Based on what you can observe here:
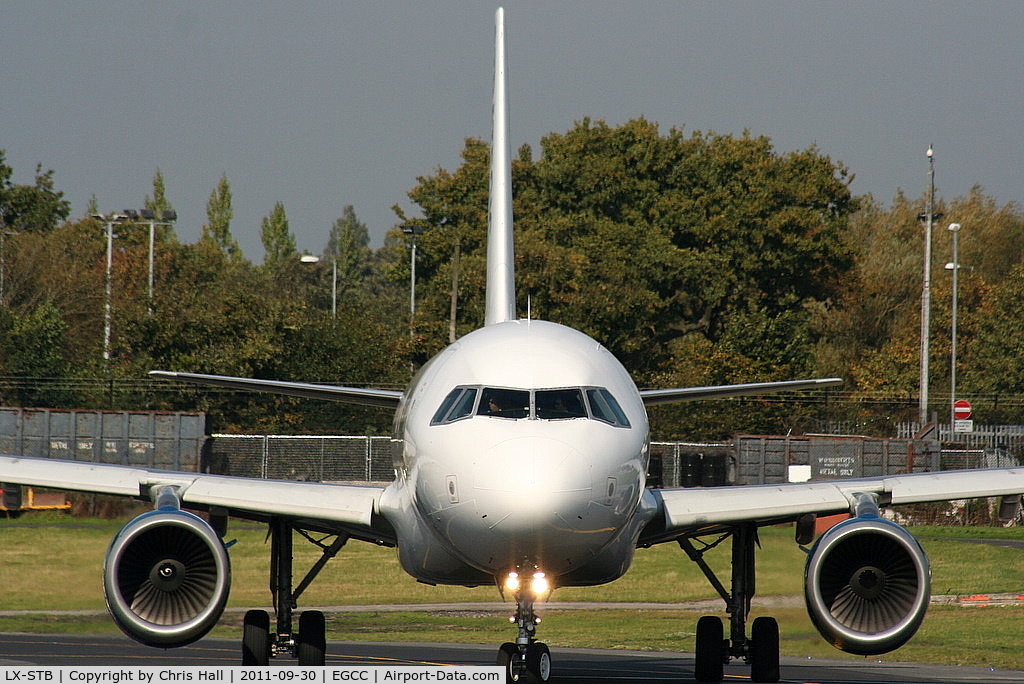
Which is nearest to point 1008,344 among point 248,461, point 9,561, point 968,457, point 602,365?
point 968,457

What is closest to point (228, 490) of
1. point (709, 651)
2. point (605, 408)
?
point (605, 408)

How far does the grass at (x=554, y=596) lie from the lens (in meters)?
21.0

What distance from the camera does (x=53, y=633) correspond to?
23.8 metres

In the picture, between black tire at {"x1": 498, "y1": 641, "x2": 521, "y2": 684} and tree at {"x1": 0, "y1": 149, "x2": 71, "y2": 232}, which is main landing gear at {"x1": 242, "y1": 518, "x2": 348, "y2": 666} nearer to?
black tire at {"x1": 498, "y1": 641, "x2": 521, "y2": 684}

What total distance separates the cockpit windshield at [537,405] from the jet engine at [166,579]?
3.17 meters

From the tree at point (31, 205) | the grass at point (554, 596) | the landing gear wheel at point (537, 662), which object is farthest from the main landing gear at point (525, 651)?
the tree at point (31, 205)

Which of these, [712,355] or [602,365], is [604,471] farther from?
[712,355]

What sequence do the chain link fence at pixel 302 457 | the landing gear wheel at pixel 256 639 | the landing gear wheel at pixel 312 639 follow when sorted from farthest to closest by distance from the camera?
1. the chain link fence at pixel 302 457
2. the landing gear wheel at pixel 256 639
3. the landing gear wheel at pixel 312 639

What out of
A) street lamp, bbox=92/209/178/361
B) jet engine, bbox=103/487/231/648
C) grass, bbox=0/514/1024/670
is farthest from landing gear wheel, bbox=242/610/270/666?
street lamp, bbox=92/209/178/361

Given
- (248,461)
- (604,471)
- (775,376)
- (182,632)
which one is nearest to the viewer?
(604,471)

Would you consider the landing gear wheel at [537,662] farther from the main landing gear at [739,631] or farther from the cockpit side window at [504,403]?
the main landing gear at [739,631]

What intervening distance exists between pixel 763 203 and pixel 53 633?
207 feet

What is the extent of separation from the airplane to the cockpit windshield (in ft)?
0.05

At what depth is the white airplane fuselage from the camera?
1138 centimetres
